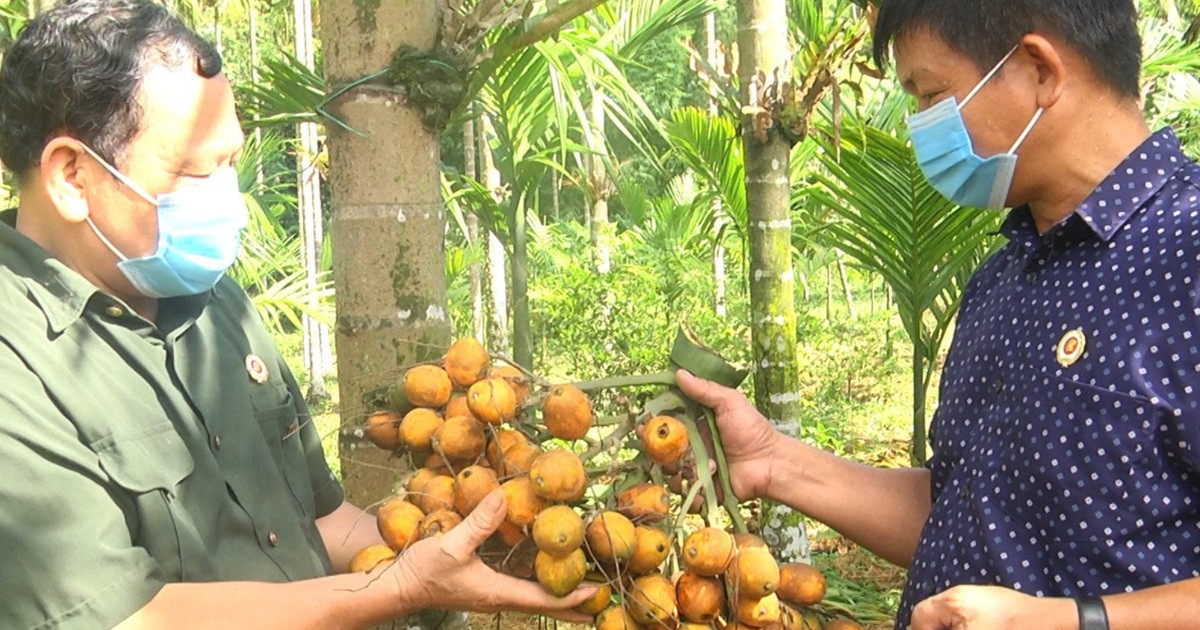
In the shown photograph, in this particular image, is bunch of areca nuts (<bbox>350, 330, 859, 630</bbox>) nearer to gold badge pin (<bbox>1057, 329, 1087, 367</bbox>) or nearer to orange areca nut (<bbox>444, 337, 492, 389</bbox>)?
orange areca nut (<bbox>444, 337, 492, 389</bbox>)

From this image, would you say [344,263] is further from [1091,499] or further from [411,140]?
[1091,499]

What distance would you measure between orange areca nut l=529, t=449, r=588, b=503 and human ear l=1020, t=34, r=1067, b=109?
2.84 ft

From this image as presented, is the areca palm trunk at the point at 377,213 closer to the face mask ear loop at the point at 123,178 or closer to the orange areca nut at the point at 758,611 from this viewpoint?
the face mask ear loop at the point at 123,178

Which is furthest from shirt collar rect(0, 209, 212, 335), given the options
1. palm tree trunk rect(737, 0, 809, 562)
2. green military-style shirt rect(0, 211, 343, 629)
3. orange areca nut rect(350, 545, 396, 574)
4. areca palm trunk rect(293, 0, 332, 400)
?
areca palm trunk rect(293, 0, 332, 400)

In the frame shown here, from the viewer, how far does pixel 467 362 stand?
1683 mm

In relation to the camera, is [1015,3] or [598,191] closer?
[1015,3]

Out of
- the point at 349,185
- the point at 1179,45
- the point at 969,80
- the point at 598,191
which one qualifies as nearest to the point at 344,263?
the point at 349,185

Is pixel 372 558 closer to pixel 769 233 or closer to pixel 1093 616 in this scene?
pixel 1093 616

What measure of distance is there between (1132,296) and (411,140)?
1.27 m

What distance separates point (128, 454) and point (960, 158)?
133 cm

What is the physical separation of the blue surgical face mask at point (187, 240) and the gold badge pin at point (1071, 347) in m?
1.30

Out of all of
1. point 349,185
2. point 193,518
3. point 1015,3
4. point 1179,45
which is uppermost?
point 1179,45

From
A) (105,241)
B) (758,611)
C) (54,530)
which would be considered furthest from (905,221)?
(54,530)

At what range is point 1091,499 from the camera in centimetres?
139
